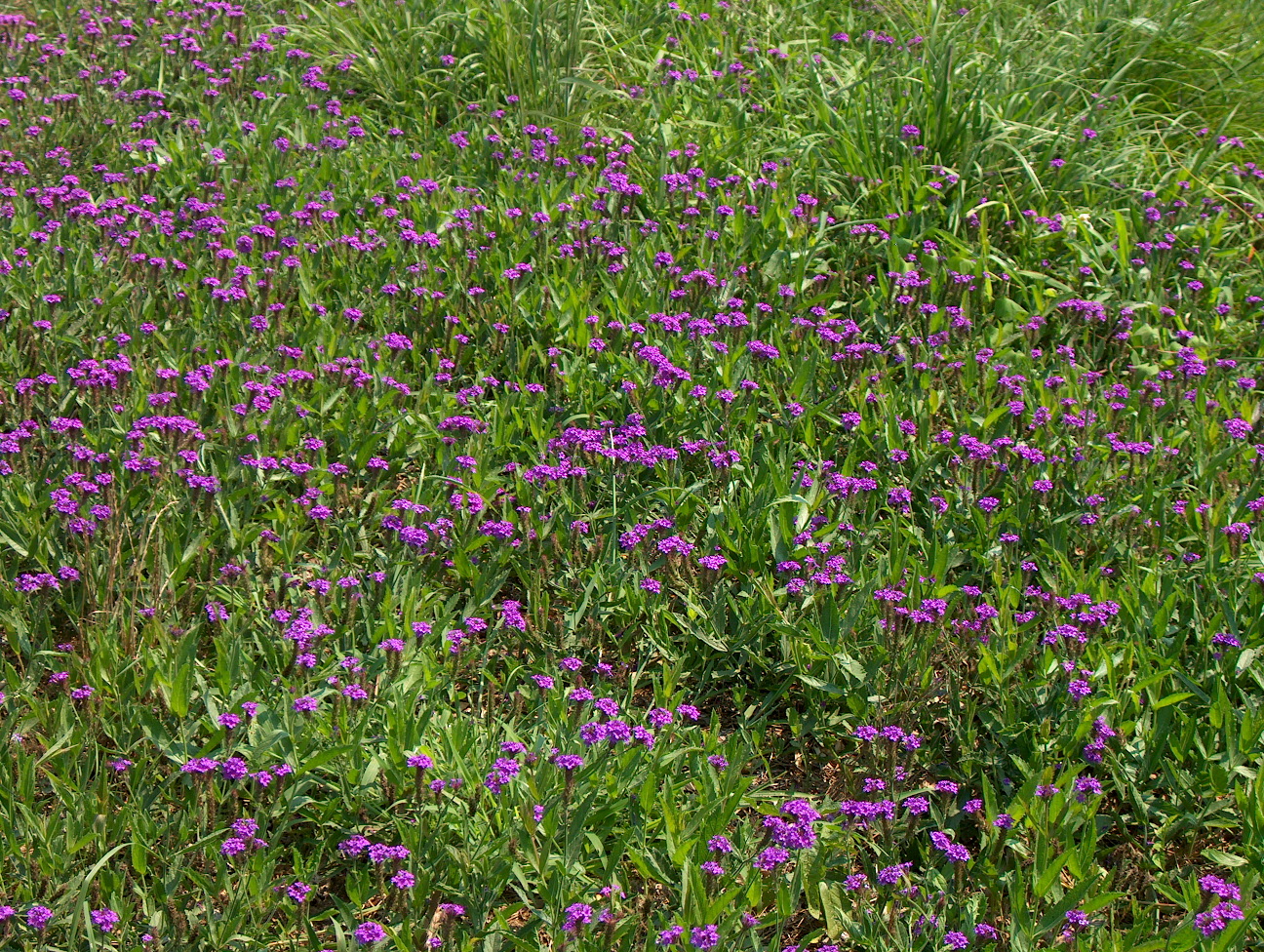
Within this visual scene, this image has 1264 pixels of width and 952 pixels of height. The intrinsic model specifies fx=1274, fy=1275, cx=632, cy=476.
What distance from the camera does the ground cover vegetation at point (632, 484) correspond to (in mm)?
3094

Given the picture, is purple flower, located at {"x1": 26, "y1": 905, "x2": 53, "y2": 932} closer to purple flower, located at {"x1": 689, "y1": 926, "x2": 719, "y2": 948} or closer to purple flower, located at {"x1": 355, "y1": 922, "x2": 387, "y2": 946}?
purple flower, located at {"x1": 355, "y1": 922, "x2": 387, "y2": 946}

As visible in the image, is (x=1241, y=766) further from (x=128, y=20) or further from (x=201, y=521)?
(x=128, y=20)

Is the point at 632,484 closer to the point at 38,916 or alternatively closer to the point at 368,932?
the point at 368,932

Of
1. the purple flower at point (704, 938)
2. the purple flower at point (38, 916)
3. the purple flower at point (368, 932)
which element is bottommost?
the purple flower at point (38, 916)

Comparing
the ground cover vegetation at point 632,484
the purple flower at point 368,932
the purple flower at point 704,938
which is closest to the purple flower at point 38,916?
the ground cover vegetation at point 632,484

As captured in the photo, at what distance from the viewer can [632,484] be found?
4270mm

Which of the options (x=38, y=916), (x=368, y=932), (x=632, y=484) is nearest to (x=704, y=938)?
(x=368, y=932)

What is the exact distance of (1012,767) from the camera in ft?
11.2

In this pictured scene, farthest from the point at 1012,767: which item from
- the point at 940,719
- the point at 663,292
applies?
the point at 663,292

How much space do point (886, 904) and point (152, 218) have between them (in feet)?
12.9

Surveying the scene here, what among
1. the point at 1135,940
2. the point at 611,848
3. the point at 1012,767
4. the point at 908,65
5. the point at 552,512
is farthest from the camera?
the point at 908,65

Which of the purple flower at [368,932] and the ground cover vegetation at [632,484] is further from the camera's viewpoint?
the ground cover vegetation at [632,484]

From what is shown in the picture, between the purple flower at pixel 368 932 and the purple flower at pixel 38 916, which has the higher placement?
the purple flower at pixel 368 932

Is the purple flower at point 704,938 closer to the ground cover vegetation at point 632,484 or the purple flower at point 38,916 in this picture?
the ground cover vegetation at point 632,484
